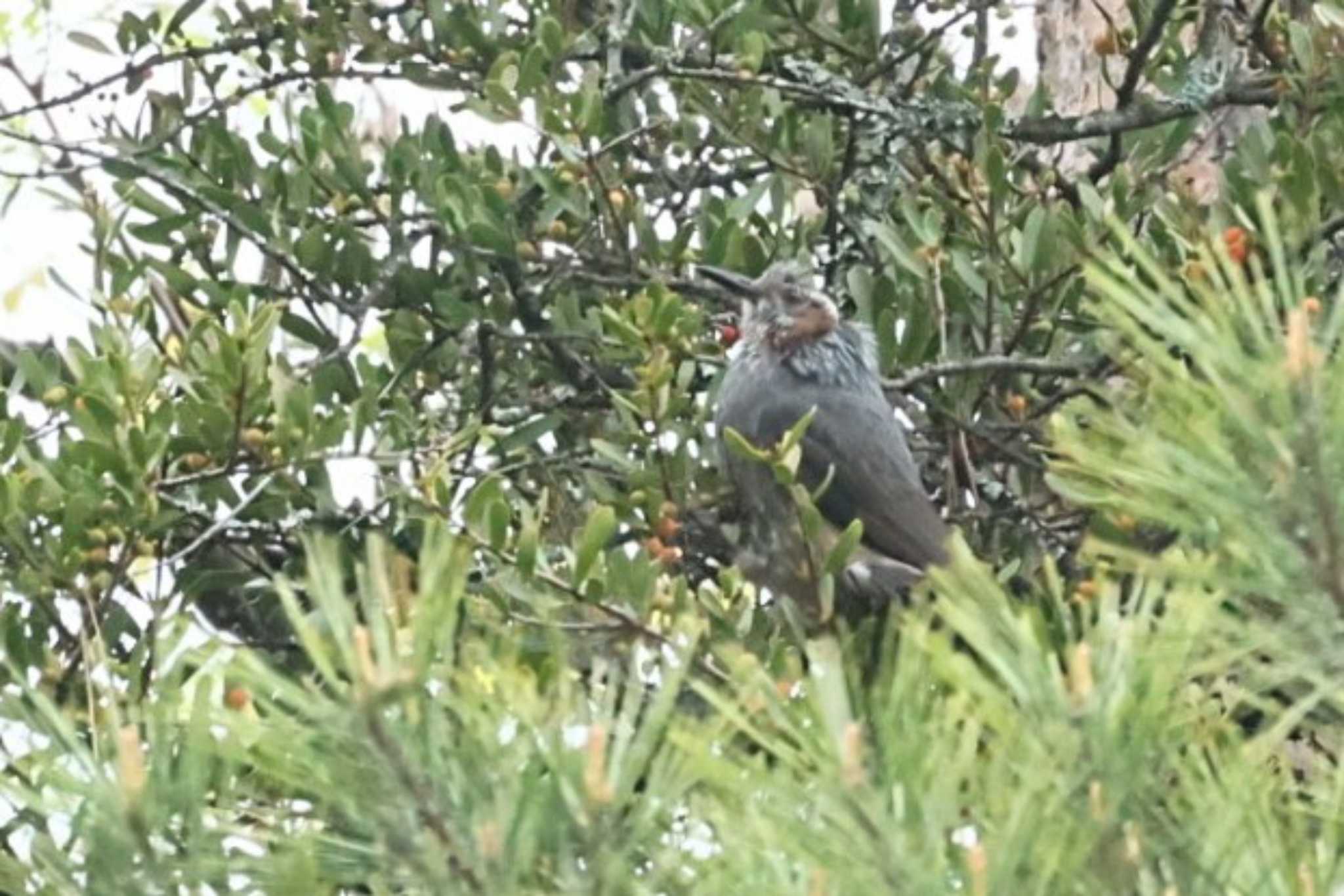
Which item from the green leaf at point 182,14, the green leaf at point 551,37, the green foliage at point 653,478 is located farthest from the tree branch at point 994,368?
the green leaf at point 182,14

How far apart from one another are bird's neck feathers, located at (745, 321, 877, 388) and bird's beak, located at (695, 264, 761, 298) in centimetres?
61

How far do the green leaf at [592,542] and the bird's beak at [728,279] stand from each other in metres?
0.98

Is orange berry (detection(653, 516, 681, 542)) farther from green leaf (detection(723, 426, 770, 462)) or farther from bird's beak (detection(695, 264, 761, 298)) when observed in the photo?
bird's beak (detection(695, 264, 761, 298))

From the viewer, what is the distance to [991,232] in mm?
4180

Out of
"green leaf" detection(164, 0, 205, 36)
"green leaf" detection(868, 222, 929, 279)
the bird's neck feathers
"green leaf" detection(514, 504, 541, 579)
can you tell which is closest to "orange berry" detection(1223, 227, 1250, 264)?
"green leaf" detection(868, 222, 929, 279)

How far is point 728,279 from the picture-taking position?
452 centimetres

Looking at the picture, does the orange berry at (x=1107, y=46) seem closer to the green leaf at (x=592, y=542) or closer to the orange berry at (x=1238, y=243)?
the orange berry at (x=1238, y=243)

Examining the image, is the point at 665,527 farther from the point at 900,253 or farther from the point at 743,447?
the point at 900,253

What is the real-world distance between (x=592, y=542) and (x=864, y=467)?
206 cm

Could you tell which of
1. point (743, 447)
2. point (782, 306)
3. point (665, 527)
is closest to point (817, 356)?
point (782, 306)

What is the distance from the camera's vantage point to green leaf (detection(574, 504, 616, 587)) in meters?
3.41

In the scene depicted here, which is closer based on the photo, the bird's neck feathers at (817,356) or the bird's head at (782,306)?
the bird's head at (782,306)

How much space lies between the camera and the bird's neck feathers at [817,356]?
18.1 feet

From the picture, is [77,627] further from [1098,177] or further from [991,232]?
[1098,177]
